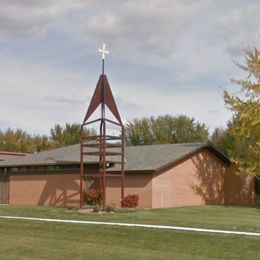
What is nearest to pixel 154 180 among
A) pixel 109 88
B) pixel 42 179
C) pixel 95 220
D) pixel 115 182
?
pixel 115 182

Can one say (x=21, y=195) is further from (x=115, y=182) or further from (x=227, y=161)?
(x=227, y=161)

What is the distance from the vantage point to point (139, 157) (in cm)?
3547

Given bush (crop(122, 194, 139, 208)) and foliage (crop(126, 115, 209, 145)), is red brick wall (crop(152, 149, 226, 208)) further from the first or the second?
foliage (crop(126, 115, 209, 145))

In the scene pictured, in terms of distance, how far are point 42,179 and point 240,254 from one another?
24.6m

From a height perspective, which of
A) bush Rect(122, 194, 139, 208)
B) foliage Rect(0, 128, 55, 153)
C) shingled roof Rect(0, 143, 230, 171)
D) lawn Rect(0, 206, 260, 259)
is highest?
foliage Rect(0, 128, 55, 153)

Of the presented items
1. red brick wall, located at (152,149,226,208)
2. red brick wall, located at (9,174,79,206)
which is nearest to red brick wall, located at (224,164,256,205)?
red brick wall, located at (152,149,226,208)

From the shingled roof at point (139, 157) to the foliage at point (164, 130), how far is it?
37723 millimetres

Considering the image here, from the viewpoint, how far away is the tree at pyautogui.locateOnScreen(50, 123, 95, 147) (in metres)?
77.9

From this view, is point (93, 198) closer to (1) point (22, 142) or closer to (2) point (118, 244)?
(2) point (118, 244)

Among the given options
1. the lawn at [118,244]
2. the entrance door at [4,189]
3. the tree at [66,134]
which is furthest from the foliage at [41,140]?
the lawn at [118,244]

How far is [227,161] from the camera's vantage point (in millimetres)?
40156

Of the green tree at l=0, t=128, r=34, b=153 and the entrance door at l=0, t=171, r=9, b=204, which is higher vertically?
the green tree at l=0, t=128, r=34, b=153

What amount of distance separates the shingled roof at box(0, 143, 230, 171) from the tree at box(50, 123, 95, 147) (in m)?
37.5

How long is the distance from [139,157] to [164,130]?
44774mm
